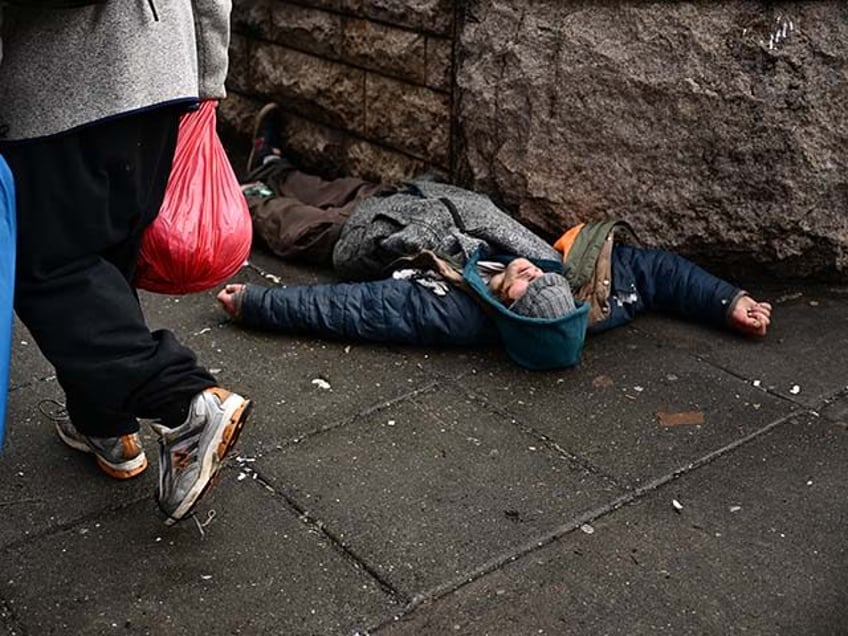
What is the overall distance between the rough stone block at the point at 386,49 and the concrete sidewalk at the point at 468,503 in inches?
50.6

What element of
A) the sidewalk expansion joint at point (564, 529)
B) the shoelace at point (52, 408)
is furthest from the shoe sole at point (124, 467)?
the sidewalk expansion joint at point (564, 529)

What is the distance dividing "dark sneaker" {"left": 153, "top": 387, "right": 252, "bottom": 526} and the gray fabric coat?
143 centimetres

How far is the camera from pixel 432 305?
370 cm

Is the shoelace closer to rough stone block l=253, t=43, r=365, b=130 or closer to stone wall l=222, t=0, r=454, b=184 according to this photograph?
stone wall l=222, t=0, r=454, b=184

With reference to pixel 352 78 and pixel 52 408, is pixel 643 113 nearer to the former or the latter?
pixel 352 78

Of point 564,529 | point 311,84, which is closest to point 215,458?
point 564,529

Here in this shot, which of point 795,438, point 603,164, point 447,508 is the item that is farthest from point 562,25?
point 447,508

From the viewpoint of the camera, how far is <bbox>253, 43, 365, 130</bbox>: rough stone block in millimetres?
4777

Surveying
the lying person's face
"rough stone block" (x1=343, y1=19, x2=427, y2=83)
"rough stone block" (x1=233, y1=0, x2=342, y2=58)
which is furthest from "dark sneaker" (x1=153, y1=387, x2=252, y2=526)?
"rough stone block" (x1=233, y1=0, x2=342, y2=58)

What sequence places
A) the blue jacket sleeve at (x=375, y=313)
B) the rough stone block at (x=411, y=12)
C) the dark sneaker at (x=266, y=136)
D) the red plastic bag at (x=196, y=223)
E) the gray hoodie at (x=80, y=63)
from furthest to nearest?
1. the dark sneaker at (x=266, y=136)
2. the rough stone block at (x=411, y=12)
3. the blue jacket sleeve at (x=375, y=313)
4. the red plastic bag at (x=196, y=223)
5. the gray hoodie at (x=80, y=63)

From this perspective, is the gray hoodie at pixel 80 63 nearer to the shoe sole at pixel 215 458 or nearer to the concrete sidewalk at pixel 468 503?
the shoe sole at pixel 215 458

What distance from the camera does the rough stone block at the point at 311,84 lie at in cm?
478

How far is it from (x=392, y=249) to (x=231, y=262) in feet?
3.87

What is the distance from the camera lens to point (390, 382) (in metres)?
3.52
